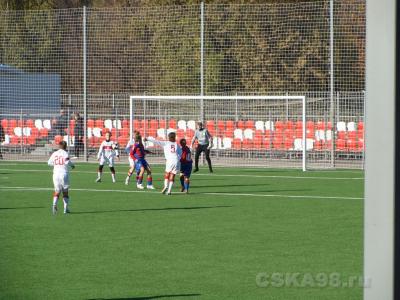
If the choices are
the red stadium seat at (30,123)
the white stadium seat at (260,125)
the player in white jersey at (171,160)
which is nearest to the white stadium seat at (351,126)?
the white stadium seat at (260,125)

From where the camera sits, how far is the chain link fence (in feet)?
113

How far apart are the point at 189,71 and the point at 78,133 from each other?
5300 millimetres

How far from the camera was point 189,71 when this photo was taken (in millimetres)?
37438

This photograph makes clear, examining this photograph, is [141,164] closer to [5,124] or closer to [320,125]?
[320,125]

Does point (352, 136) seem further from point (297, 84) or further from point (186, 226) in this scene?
point (186, 226)

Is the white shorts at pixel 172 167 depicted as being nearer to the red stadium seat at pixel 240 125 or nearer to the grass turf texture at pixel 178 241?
the grass turf texture at pixel 178 241

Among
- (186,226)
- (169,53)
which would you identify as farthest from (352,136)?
(186,226)

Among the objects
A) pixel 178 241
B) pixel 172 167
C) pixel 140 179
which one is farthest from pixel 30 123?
pixel 178 241

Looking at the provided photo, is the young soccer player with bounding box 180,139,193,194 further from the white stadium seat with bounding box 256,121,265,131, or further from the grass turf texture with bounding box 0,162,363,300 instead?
the white stadium seat with bounding box 256,121,265,131

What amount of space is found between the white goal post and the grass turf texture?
30.8 feet

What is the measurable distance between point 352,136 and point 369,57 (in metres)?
32.5

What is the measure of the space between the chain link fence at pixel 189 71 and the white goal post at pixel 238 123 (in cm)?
5

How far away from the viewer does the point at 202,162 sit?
35219mm

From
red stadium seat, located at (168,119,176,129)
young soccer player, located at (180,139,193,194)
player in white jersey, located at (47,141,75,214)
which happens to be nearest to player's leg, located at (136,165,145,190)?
young soccer player, located at (180,139,193,194)
